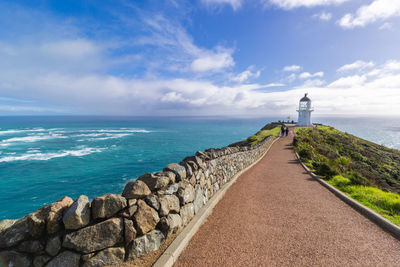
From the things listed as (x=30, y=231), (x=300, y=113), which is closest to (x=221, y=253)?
(x=30, y=231)

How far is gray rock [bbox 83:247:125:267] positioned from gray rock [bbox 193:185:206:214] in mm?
2417

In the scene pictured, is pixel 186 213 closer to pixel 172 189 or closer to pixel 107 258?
pixel 172 189

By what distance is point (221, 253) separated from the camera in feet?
12.3

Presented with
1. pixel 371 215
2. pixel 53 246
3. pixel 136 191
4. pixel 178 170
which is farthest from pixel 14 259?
pixel 371 215

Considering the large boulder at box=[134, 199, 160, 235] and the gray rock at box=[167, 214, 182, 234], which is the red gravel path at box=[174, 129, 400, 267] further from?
the large boulder at box=[134, 199, 160, 235]

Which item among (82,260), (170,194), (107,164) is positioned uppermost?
(170,194)

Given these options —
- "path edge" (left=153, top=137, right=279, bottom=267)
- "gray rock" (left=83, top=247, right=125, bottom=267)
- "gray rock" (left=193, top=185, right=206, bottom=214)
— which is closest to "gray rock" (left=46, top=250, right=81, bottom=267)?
"gray rock" (left=83, top=247, right=125, bottom=267)

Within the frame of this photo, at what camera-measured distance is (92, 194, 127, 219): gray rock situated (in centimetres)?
308

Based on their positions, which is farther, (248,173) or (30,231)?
(248,173)

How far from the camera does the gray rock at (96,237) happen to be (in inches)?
112

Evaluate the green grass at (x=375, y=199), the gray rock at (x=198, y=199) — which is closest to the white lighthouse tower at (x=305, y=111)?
the green grass at (x=375, y=199)

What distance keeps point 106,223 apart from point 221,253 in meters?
2.42

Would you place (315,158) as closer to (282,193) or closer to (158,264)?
(282,193)

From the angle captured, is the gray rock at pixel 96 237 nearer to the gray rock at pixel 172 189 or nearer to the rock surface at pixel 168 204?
the rock surface at pixel 168 204
